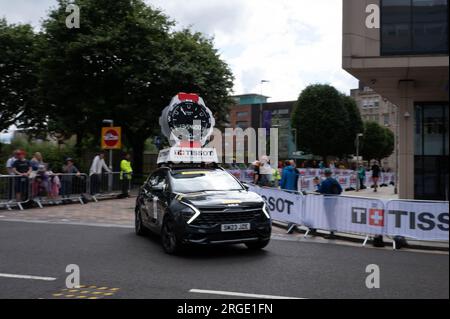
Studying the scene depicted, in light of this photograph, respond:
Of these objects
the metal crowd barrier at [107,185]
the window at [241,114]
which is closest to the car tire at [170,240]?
the metal crowd barrier at [107,185]

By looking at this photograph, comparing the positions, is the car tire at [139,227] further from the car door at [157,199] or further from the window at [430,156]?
the window at [430,156]

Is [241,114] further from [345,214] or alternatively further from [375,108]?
[345,214]

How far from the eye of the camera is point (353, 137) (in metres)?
62.2

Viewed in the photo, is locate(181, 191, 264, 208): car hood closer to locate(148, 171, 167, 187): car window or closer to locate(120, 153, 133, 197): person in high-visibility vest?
locate(148, 171, 167, 187): car window

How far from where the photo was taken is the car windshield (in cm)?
916

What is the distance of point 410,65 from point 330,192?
18.7 feet

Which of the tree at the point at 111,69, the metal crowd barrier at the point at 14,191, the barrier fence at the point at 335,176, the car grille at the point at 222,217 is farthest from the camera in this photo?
the barrier fence at the point at 335,176

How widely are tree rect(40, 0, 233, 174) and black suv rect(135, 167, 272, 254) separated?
58.9 ft

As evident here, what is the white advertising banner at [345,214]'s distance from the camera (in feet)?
33.7

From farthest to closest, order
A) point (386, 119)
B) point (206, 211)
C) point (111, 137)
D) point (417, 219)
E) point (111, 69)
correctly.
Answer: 1. point (386, 119)
2. point (111, 69)
3. point (111, 137)
4. point (417, 219)
5. point (206, 211)

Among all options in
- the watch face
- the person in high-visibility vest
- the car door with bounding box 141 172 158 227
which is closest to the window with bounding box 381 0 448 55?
the watch face

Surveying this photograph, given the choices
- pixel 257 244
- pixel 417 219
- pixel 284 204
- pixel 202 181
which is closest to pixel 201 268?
pixel 257 244

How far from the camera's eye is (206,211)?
8203 mm

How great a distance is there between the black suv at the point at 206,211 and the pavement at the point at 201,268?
1.19 ft
